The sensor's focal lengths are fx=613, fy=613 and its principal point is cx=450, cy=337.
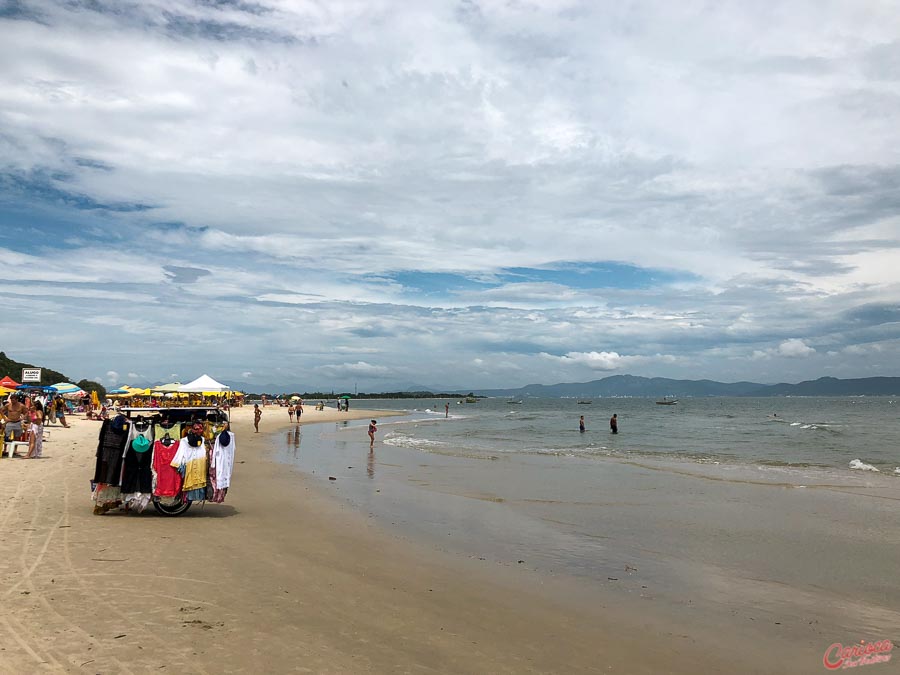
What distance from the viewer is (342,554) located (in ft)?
31.0

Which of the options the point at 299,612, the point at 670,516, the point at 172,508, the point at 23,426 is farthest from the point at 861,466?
the point at 23,426

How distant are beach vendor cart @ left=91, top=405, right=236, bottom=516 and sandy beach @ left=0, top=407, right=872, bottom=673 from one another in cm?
50

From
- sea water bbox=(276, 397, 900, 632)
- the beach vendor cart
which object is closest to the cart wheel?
the beach vendor cart

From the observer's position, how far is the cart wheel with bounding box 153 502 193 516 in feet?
36.8

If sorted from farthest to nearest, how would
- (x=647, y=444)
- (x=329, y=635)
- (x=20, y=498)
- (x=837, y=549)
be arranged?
1. (x=647, y=444)
2. (x=20, y=498)
3. (x=837, y=549)
4. (x=329, y=635)

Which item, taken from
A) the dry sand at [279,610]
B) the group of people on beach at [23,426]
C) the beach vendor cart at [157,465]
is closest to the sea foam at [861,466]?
the dry sand at [279,610]

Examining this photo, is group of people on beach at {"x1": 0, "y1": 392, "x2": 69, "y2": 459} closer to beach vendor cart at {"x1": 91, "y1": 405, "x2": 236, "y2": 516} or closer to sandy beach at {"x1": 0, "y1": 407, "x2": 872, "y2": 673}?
sandy beach at {"x1": 0, "y1": 407, "x2": 872, "y2": 673}

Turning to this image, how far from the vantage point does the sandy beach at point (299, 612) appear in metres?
5.36

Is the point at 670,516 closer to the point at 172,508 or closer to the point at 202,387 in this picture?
the point at 172,508

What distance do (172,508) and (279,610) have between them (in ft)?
19.0

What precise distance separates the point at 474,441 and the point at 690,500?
71.8 ft

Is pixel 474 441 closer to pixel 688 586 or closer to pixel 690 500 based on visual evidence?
pixel 690 500

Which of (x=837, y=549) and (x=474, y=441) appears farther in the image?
(x=474, y=441)

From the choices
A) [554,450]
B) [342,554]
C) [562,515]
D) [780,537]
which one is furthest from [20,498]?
[554,450]
